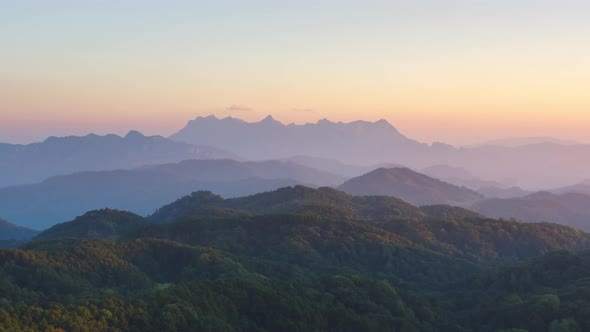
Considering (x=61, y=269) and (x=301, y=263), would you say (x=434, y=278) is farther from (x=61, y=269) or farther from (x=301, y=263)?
(x=61, y=269)

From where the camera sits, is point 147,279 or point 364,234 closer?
point 147,279

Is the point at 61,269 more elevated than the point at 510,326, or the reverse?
the point at 61,269

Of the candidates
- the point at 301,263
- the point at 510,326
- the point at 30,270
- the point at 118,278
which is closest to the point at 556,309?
the point at 510,326

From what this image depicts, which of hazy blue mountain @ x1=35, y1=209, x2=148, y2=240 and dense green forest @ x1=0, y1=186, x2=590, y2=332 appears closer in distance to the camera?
dense green forest @ x1=0, y1=186, x2=590, y2=332

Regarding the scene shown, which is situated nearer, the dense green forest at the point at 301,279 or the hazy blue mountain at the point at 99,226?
the dense green forest at the point at 301,279

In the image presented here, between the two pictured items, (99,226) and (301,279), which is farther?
(99,226)

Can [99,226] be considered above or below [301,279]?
below

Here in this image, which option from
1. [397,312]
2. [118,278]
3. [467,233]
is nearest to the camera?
[397,312]

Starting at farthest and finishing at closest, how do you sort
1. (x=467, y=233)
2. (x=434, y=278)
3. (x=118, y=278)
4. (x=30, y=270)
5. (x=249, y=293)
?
1. (x=467, y=233)
2. (x=434, y=278)
3. (x=118, y=278)
4. (x=30, y=270)
5. (x=249, y=293)
